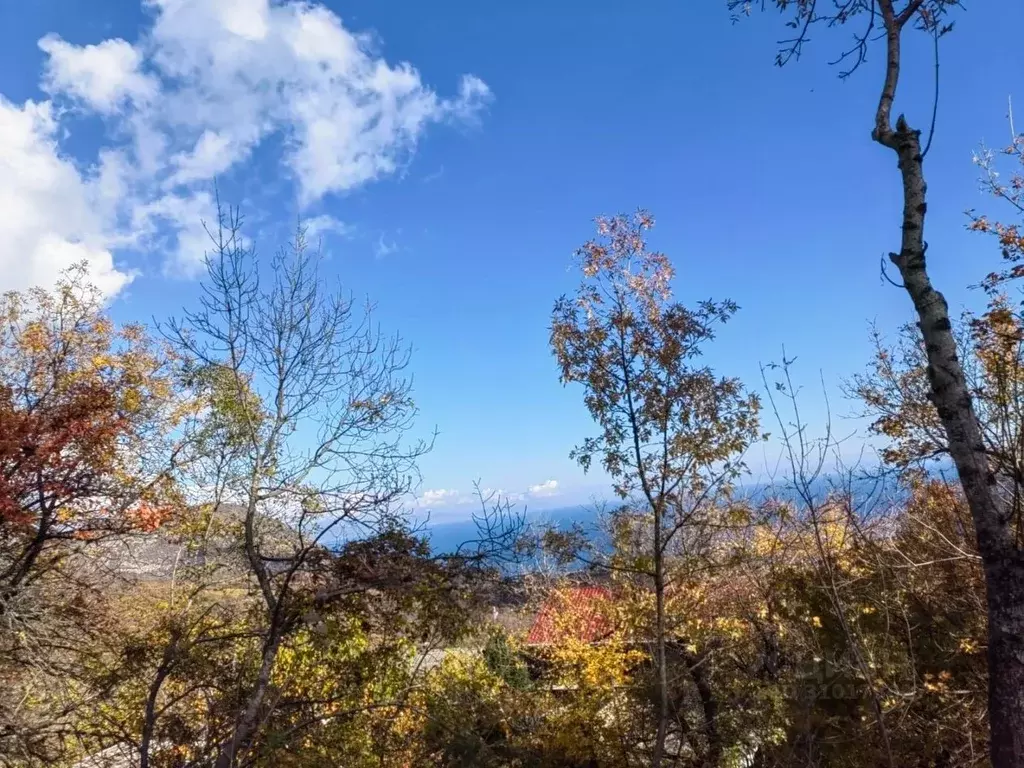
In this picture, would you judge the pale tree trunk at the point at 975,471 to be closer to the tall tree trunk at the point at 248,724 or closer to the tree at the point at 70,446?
the tall tree trunk at the point at 248,724

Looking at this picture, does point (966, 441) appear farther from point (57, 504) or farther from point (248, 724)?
point (57, 504)

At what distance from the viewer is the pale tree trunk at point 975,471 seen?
8.86 feet

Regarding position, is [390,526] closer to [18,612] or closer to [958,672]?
[18,612]

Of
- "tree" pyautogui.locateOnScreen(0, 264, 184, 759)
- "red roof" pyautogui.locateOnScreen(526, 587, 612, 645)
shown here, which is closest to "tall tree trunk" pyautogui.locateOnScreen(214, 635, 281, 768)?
"tree" pyautogui.locateOnScreen(0, 264, 184, 759)


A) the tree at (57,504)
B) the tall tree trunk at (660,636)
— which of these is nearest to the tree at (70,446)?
the tree at (57,504)

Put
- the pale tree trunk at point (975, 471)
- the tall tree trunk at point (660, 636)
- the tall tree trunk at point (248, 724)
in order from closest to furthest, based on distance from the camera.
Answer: the pale tree trunk at point (975, 471)
the tall tree trunk at point (248, 724)
the tall tree trunk at point (660, 636)

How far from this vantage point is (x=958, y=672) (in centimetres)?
867

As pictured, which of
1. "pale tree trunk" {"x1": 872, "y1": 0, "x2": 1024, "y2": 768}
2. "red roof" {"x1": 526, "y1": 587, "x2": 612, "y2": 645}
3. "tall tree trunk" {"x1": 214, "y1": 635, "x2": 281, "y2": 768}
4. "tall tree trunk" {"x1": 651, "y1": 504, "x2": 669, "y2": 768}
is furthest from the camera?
"red roof" {"x1": 526, "y1": 587, "x2": 612, "y2": 645}

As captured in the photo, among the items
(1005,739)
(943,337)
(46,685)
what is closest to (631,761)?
(1005,739)

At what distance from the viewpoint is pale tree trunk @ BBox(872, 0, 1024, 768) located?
270 cm

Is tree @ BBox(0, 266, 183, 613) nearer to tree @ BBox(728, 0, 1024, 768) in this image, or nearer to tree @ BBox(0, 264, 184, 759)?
tree @ BBox(0, 264, 184, 759)

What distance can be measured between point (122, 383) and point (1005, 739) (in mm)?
14832

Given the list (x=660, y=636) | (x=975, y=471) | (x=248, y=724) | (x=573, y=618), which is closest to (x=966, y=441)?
(x=975, y=471)

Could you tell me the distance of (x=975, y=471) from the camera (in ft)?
9.56
